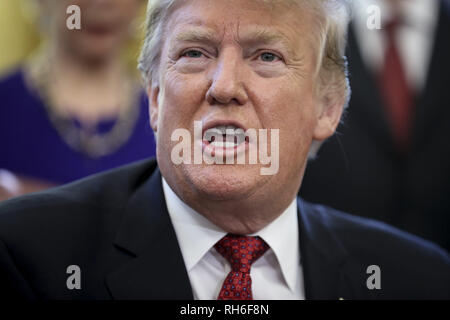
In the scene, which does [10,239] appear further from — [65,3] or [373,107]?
[373,107]

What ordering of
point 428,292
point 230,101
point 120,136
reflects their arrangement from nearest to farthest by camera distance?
point 230,101 → point 428,292 → point 120,136

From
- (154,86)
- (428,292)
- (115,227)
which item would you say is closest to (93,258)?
(115,227)

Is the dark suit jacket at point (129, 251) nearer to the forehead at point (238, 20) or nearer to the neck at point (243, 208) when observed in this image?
the neck at point (243, 208)

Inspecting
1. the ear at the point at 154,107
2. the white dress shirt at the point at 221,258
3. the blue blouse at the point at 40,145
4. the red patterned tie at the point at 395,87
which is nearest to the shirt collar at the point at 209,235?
the white dress shirt at the point at 221,258

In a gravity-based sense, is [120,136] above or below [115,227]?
above

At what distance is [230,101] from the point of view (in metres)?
1.48

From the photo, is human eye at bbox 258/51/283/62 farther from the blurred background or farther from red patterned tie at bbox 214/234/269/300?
the blurred background

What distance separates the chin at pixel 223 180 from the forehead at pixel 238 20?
0.85 feet

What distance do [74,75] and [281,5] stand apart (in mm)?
1028

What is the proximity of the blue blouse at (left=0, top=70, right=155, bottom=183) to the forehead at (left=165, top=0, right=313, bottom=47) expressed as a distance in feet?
2.36

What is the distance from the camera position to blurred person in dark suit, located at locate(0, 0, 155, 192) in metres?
2.18

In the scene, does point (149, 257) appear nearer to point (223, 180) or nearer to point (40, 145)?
point (223, 180)

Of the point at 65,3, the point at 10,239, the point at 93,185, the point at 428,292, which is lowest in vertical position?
the point at 428,292

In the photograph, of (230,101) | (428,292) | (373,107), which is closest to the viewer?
(230,101)
